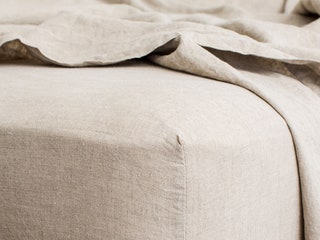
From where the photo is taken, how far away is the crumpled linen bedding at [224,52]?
2.50ft

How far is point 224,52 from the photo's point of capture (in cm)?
90

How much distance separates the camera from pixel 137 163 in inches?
22.5

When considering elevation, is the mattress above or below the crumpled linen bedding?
below

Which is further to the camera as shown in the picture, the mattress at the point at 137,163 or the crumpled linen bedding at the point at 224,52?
the crumpled linen bedding at the point at 224,52

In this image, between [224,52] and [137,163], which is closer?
[137,163]

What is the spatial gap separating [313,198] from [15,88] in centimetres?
34

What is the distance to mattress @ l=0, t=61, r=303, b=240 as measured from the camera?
570 millimetres

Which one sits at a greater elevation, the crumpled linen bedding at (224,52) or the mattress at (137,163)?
the crumpled linen bedding at (224,52)

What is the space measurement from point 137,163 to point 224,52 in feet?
1.20

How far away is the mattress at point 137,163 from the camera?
570mm

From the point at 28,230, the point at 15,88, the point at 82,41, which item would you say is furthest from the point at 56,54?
the point at 28,230

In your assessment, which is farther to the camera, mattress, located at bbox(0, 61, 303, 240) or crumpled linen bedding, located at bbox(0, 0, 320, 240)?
crumpled linen bedding, located at bbox(0, 0, 320, 240)

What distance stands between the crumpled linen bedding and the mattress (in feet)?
0.18

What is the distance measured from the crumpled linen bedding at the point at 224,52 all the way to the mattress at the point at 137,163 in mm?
54
